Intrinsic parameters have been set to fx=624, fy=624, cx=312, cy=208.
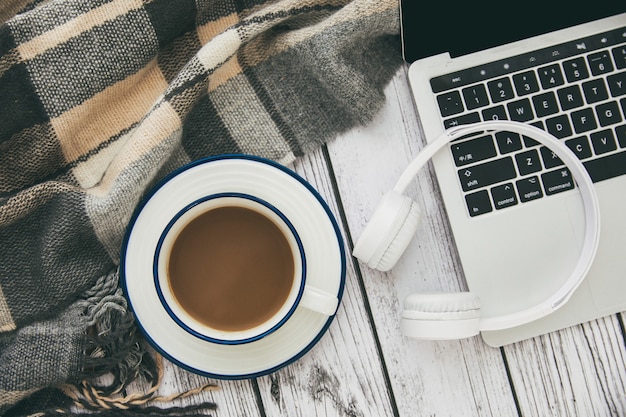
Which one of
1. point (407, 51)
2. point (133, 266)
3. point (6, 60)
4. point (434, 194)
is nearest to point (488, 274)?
point (434, 194)

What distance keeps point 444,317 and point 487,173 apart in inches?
6.2

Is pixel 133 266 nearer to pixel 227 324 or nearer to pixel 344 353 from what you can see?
pixel 227 324

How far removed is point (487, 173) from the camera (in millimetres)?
643

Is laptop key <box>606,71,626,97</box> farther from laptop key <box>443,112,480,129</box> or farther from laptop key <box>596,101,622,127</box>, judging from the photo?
laptop key <box>443,112,480,129</box>

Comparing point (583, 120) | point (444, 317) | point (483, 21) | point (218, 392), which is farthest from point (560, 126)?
point (218, 392)

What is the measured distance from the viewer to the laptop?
643mm

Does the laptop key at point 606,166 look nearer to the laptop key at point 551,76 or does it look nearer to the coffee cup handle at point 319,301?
the laptop key at point 551,76

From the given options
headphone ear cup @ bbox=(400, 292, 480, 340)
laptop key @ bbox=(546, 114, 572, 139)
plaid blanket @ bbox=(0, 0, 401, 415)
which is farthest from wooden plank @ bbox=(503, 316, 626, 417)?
plaid blanket @ bbox=(0, 0, 401, 415)

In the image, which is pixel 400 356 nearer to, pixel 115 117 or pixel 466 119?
pixel 466 119

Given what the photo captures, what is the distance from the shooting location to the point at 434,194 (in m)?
0.68

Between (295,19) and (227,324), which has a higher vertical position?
(295,19)

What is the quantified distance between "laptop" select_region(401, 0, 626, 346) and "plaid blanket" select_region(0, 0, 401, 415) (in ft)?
0.25

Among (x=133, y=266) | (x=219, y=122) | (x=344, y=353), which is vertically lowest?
(x=344, y=353)

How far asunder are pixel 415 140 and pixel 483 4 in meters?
0.16
